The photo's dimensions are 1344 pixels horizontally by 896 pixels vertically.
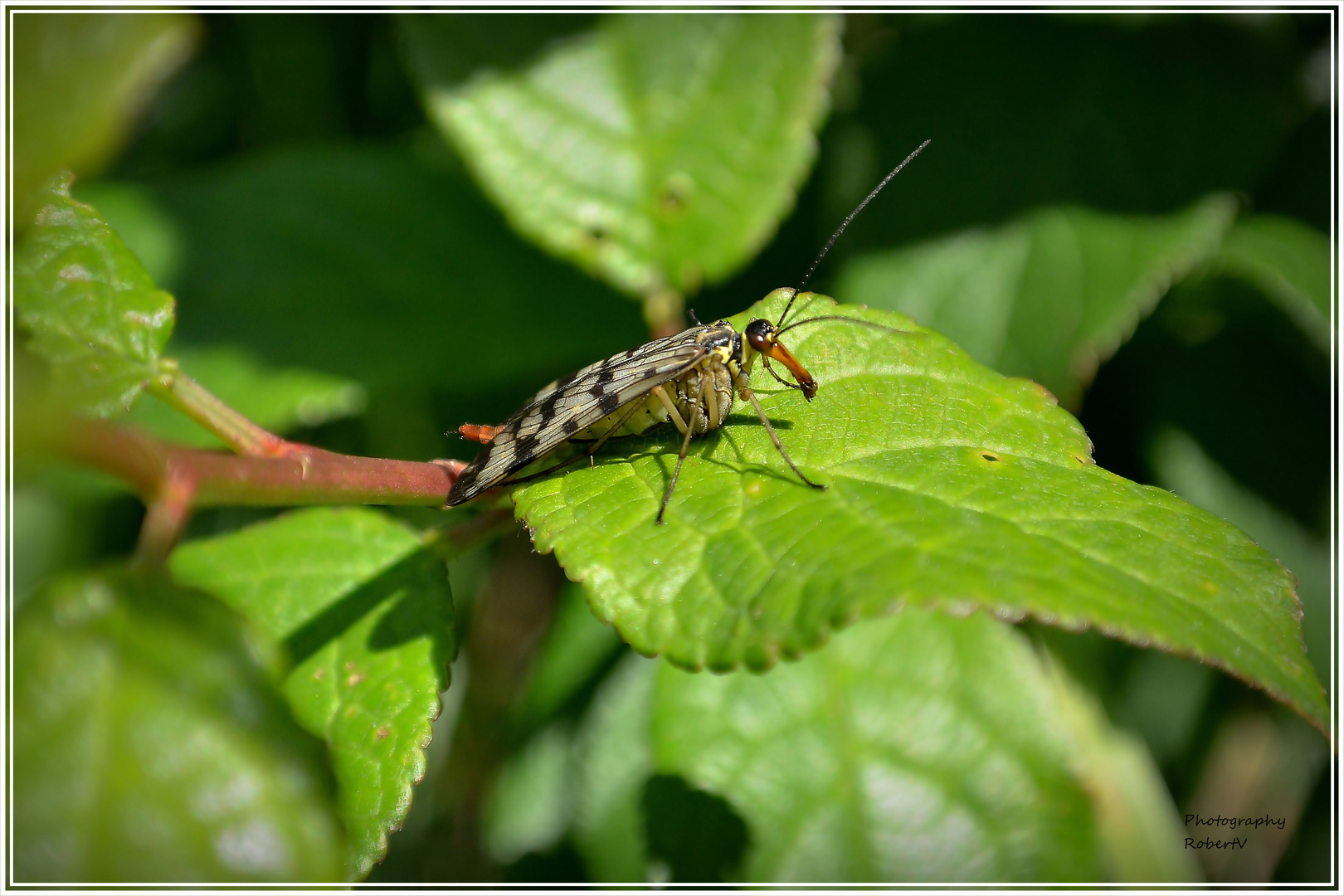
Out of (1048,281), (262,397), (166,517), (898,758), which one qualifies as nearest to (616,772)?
(898,758)

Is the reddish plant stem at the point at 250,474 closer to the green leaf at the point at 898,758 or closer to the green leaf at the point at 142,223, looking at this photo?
the green leaf at the point at 898,758

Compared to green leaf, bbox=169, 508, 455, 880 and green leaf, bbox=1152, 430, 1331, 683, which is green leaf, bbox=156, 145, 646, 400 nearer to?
green leaf, bbox=169, 508, 455, 880

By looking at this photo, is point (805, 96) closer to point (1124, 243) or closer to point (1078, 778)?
point (1124, 243)

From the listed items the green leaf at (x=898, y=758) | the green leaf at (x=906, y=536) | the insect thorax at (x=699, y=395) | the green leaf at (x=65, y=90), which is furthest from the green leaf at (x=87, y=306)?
the green leaf at (x=898, y=758)

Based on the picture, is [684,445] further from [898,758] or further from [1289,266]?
[1289,266]

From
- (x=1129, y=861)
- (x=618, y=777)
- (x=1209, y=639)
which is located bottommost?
(x=1129, y=861)

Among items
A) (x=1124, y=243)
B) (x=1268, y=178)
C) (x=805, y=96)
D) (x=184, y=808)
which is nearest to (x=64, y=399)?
(x=184, y=808)
